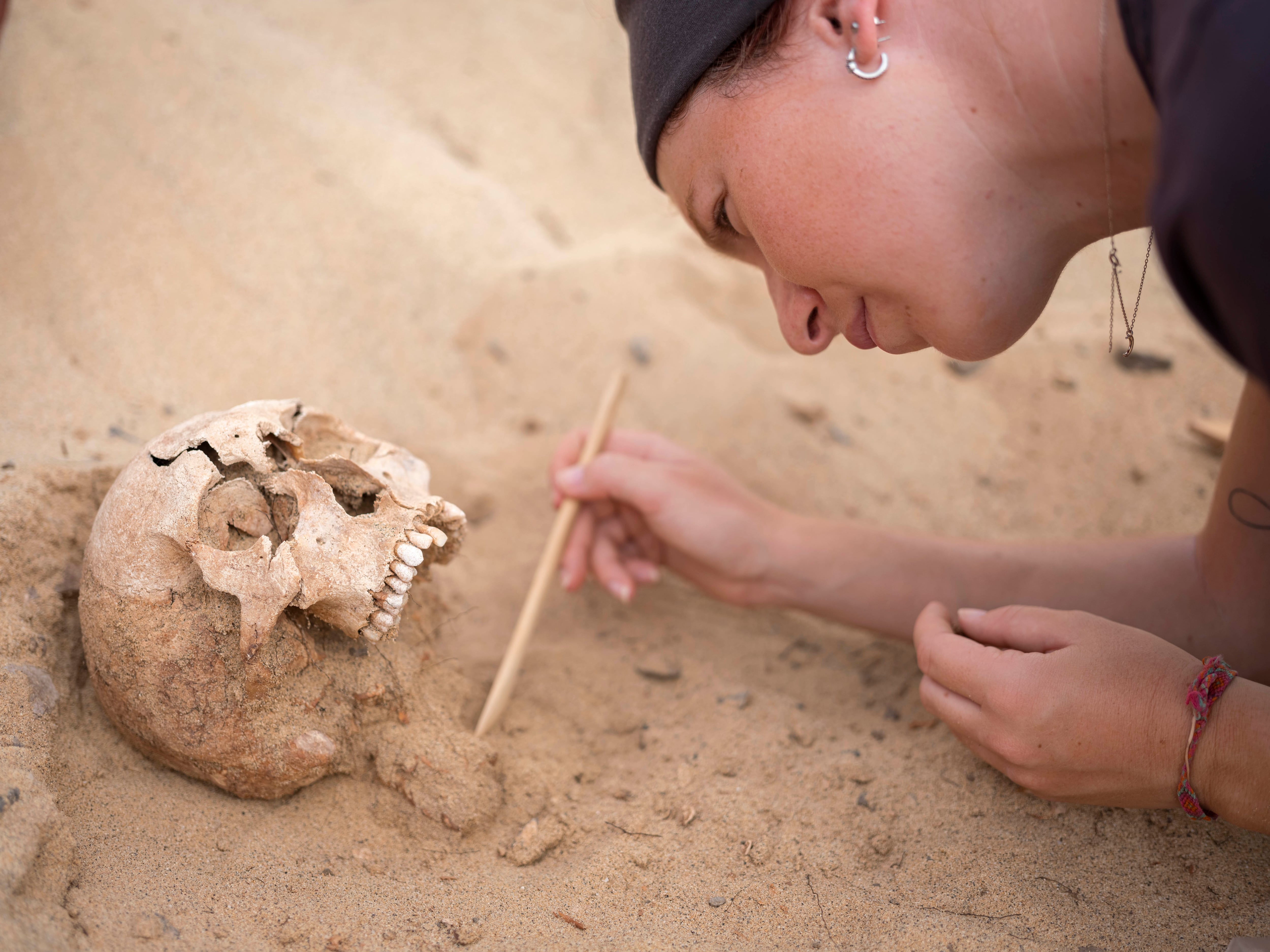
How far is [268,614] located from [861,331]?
3.67 ft

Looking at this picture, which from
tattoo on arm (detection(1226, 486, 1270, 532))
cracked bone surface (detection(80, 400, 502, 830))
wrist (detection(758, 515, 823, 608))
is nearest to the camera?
cracked bone surface (detection(80, 400, 502, 830))

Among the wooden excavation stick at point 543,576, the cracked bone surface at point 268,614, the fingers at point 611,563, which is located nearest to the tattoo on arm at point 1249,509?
the fingers at point 611,563

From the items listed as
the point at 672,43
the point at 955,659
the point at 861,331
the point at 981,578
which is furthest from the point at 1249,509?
the point at 672,43

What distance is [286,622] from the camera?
5.08 feet

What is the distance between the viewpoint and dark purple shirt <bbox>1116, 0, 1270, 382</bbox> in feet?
2.95

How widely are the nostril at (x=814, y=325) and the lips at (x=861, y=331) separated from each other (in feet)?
0.16

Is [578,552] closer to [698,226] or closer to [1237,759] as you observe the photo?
[698,226]

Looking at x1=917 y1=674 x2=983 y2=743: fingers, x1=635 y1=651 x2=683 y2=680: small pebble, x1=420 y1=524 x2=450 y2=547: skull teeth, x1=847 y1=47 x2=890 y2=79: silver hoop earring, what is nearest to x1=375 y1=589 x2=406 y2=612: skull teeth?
x1=420 y1=524 x2=450 y2=547: skull teeth

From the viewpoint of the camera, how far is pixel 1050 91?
132 centimetres

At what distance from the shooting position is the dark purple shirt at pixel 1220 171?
2.95ft

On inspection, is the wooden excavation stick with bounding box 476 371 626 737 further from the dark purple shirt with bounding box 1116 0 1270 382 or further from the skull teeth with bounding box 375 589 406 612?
the dark purple shirt with bounding box 1116 0 1270 382

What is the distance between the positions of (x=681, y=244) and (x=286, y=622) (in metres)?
2.38

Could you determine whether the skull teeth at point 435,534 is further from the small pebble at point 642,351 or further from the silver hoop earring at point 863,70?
the small pebble at point 642,351

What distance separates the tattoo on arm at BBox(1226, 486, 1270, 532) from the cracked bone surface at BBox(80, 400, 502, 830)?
1551 millimetres
